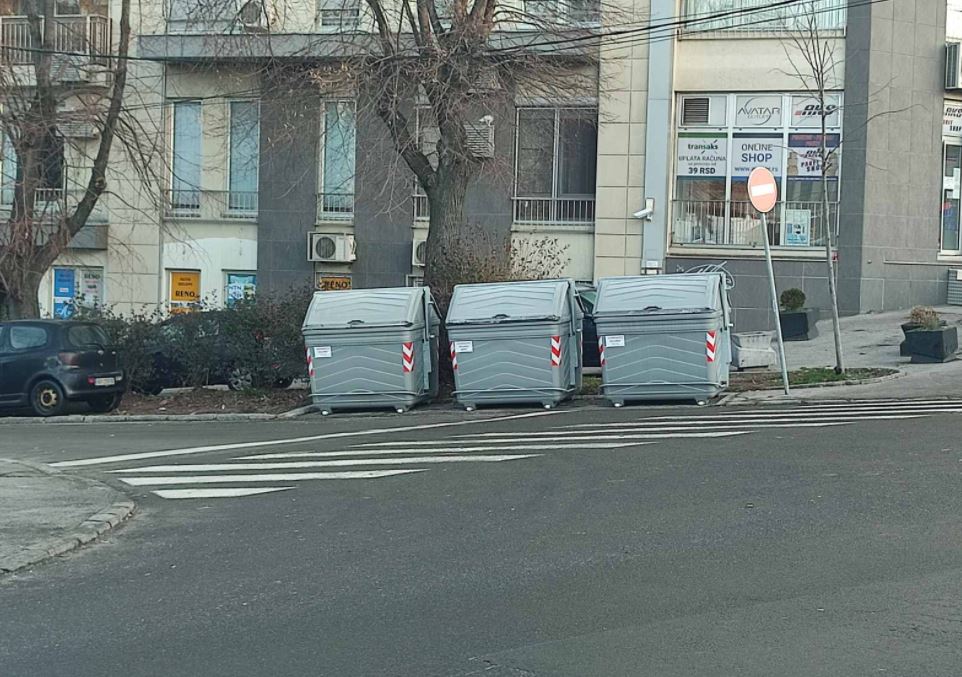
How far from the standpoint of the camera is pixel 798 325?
24.1 metres

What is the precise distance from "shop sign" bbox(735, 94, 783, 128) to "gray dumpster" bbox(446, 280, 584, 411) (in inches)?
413

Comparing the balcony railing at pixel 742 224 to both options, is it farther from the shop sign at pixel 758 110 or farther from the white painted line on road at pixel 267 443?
the white painted line on road at pixel 267 443

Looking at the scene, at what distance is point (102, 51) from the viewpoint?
26.3 metres

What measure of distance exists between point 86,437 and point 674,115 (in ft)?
49.8

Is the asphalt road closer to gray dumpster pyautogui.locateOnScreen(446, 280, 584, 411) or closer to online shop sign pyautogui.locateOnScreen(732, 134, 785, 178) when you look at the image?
gray dumpster pyautogui.locateOnScreen(446, 280, 584, 411)

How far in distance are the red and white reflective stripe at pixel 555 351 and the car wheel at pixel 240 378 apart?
5.70 metres

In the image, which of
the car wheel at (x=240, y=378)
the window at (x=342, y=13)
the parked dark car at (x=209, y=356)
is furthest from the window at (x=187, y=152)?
the car wheel at (x=240, y=378)

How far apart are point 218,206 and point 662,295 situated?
50.3 ft

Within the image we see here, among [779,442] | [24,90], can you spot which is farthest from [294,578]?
[24,90]

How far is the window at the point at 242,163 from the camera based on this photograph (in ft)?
94.3

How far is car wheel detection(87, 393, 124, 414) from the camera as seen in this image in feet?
67.8

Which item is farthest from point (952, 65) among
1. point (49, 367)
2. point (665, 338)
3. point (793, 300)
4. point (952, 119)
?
point (49, 367)

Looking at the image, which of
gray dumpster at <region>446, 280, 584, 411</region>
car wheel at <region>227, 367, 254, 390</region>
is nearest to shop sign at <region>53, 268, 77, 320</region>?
car wheel at <region>227, 367, 254, 390</region>

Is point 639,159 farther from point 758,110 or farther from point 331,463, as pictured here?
point 331,463
